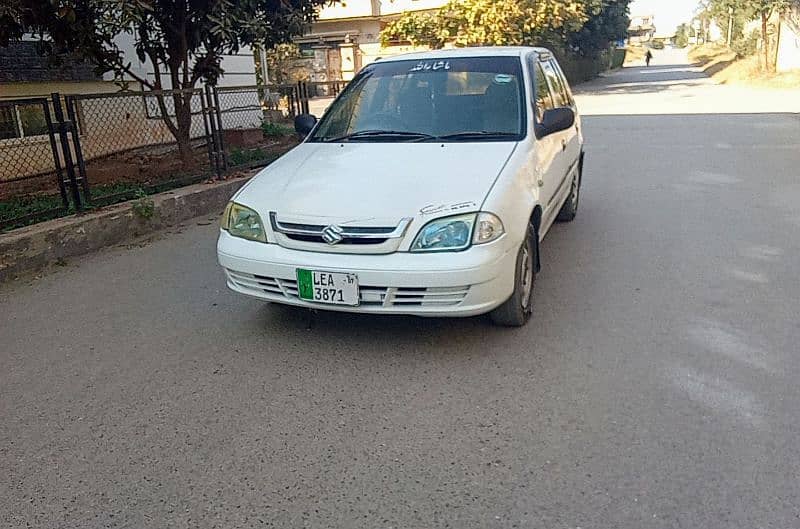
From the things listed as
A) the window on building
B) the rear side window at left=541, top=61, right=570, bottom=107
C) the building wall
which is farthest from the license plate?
the building wall

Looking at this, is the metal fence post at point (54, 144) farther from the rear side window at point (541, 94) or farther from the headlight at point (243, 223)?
the rear side window at point (541, 94)

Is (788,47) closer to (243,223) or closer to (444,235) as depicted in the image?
(444,235)

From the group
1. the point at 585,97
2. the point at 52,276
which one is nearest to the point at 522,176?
the point at 52,276

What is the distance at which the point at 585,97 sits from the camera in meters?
26.7

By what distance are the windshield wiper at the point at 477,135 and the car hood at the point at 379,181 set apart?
0.12m

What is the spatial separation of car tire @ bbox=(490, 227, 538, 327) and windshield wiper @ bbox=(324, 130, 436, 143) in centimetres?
103

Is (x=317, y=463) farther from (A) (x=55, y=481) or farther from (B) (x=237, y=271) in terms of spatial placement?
(B) (x=237, y=271)

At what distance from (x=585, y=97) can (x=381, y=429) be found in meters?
25.9

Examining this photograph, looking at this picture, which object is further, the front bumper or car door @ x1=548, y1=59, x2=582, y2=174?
car door @ x1=548, y1=59, x2=582, y2=174

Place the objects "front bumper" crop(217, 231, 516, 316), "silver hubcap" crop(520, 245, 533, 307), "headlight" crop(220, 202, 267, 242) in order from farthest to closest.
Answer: "silver hubcap" crop(520, 245, 533, 307) < "headlight" crop(220, 202, 267, 242) < "front bumper" crop(217, 231, 516, 316)

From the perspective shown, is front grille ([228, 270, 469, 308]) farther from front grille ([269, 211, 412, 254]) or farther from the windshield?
the windshield

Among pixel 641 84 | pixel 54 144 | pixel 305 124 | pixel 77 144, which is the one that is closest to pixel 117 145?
pixel 77 144

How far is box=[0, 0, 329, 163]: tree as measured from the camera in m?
6.58

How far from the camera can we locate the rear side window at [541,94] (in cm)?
479
